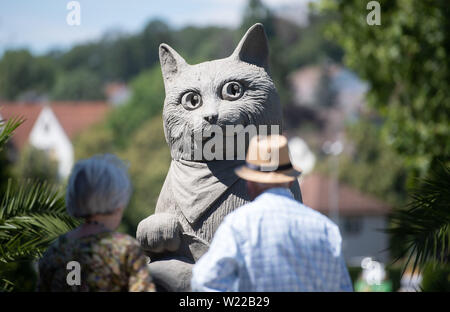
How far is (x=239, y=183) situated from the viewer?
5.48 m

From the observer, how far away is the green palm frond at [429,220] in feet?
21.0

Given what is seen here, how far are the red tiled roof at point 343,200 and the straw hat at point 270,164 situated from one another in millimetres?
39909

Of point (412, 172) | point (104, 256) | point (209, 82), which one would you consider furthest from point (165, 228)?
point (412, 172)

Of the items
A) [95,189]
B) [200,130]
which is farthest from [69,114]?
[95,189]

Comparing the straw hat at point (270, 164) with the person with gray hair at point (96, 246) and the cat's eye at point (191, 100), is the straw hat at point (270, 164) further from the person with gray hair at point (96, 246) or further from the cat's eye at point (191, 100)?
the cat's eye at point (191, 100)

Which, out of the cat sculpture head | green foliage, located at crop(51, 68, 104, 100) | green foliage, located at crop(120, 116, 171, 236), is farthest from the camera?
green foliage, located at crop(51, 68, 104, 100)

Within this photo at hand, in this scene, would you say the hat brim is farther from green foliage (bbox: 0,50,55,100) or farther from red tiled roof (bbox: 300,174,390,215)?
green foliage (bbox: 0,50,55,100)

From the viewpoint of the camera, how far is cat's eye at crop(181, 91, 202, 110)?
561cm

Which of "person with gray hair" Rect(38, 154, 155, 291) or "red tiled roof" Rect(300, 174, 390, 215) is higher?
"person with gray hair" Rect(38, 154, 155, 291)

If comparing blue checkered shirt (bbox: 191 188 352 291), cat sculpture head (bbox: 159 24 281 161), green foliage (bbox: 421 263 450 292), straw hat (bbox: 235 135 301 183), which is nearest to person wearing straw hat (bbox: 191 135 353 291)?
blue checkered shirt (bbox: 191 188 352 291)

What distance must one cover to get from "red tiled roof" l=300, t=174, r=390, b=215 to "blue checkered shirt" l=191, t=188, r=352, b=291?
132ft

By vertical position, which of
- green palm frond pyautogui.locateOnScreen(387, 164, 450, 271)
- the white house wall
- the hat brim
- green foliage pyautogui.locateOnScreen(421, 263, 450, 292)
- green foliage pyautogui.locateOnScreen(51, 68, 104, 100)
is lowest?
green foliage pyautogui.locateOnScreen(421, 263, 450, 292)
